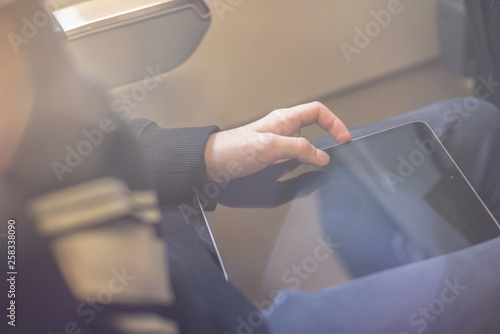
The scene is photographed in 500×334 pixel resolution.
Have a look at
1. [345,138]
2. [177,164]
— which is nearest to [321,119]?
[345,138]

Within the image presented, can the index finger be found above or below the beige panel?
below

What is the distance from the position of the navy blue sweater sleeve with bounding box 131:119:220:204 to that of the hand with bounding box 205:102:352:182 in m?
0.01

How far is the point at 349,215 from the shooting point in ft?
1.22

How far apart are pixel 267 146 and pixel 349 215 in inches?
3.5

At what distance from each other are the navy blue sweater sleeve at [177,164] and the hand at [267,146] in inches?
0.5

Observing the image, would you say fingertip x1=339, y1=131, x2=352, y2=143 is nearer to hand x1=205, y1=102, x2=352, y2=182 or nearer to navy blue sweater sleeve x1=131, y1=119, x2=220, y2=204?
hand x1=205, y1=102, x2=352, y2=182

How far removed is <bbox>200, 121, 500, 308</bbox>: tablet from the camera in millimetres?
350

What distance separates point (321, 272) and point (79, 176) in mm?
192

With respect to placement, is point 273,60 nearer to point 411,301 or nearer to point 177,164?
point 177,164

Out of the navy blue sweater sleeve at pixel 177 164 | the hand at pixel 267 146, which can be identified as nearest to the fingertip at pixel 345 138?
the hand at pixel 267 146

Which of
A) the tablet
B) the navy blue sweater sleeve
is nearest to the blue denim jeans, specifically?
the tablet

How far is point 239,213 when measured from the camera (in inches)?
15.0

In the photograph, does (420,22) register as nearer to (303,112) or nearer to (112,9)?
(303,112)

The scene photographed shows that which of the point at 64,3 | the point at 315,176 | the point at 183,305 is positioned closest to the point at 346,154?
the point at 315,176
